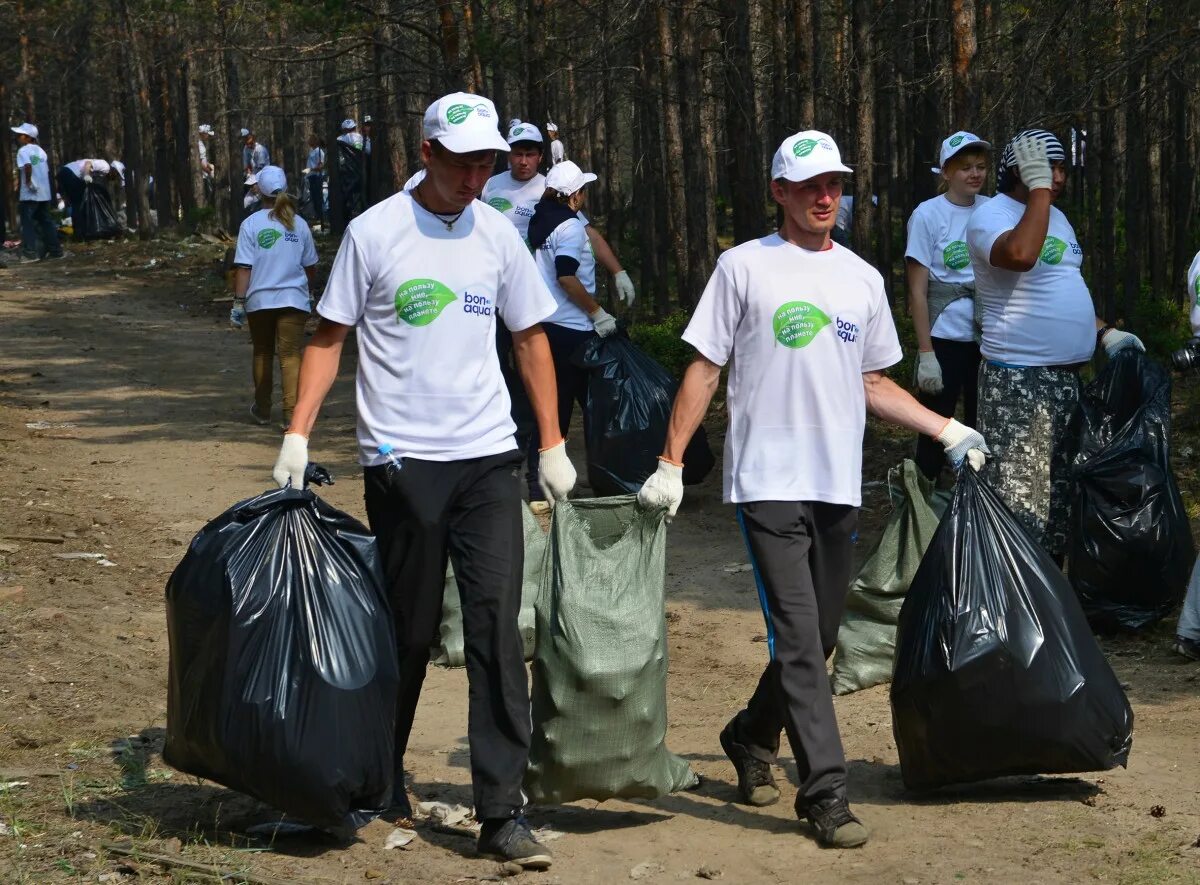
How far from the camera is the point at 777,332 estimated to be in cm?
398

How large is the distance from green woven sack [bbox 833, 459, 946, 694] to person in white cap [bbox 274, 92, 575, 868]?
1.91 meters

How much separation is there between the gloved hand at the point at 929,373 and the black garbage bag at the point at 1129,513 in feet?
2.39

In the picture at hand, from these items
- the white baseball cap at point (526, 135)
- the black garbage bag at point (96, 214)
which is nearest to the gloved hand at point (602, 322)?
the white baseball cap at point (526, 135)

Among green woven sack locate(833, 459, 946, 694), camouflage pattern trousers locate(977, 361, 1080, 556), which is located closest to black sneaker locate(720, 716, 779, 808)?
green woven sack locate(833, 459, 946, 694)

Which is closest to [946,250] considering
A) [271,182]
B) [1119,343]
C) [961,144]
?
[961,144]

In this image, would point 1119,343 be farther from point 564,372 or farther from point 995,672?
point 564,372

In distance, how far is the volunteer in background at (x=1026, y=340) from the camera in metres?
5.54

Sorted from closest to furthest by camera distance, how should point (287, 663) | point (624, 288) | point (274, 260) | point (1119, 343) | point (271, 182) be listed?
point (287, 663)
point (1119, 343)
point (624, 288)
point (274, 260)
point (271, 182)

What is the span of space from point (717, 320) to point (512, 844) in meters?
1.39

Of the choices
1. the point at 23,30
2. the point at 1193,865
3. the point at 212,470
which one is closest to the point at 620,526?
the point at 1193,865

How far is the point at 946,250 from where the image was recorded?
6797 mm

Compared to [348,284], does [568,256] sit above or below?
above

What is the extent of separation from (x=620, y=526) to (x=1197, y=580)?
237 centimetres

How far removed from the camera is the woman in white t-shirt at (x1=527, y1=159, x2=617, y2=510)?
7945 millimetres
